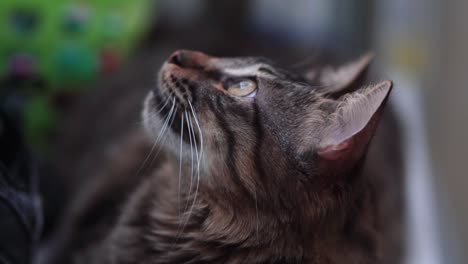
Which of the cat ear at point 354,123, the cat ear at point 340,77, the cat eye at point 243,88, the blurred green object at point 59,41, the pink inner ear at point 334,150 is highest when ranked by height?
the blurred green object at point 59,41

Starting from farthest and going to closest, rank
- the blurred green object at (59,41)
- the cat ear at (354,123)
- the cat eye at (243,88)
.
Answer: the blurred green object at (59,41), the cat eye at (243,88), the cat ear at (354,123)

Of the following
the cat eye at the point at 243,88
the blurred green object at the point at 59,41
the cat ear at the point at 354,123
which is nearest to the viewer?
the cat ear at the point at 354,123

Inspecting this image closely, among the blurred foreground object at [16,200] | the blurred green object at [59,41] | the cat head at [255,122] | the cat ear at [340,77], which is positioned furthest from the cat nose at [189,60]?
the blurred green object at [59,41]

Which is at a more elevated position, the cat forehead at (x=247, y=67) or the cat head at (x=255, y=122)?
the cat forehead at (x=247, y=67)

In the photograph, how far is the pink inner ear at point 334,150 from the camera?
0.75 m

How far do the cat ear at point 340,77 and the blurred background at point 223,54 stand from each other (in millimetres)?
91

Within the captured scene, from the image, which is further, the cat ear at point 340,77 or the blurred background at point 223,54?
the blurred background at point 223,54

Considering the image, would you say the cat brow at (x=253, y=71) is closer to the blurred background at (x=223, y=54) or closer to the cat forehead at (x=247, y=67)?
the cat forehead at (x=247, y=67)

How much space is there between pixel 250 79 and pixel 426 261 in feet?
3.09

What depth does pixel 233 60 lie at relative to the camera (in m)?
0.98

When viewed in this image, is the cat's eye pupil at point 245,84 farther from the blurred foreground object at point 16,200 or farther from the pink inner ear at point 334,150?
the blurred foreground object at point 16,200

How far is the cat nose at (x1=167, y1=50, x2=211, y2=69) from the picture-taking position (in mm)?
955

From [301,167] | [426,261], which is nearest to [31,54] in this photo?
[301,167]

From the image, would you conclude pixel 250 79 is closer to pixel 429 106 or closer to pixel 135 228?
pixel 135 228
